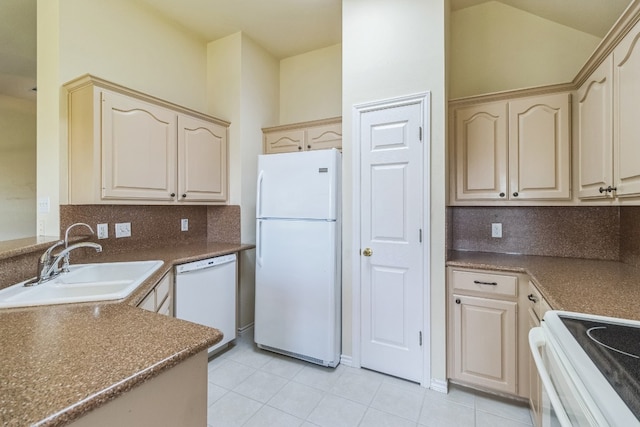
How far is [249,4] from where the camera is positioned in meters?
2.47

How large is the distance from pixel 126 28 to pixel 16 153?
3.10 m

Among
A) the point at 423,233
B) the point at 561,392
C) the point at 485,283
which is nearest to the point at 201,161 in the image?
the point at 423,233

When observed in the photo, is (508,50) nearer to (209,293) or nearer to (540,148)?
(540,148)

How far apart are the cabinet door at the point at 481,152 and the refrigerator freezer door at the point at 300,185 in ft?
3.10

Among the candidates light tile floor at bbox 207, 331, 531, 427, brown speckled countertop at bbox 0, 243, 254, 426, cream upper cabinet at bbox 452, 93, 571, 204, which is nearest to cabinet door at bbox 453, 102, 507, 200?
cream upper cabinet at bbox 452, 93, 571, 204

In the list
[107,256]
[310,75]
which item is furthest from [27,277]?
[310,75]

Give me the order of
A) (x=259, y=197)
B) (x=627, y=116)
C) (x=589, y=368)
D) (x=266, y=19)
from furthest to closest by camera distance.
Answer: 1. (x=266, y=19)
2. (x=259, y=197)
3. (x=627, y=116)
4. (x=589, y=368)

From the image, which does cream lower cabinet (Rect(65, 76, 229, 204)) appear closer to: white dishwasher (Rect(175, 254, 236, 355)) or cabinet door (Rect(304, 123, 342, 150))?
white dishwasher (Rect(175, 254, 236, 355))

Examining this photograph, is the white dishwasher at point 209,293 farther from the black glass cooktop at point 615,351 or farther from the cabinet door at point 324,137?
the black glass cooktop at point 615,351

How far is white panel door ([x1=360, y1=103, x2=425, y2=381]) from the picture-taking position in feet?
6.72

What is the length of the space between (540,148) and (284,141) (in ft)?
Result: 7.05

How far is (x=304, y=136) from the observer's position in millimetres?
2893

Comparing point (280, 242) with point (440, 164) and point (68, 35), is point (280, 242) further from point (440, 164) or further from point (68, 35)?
point (68, 35)

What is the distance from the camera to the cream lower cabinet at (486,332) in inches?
70.5
